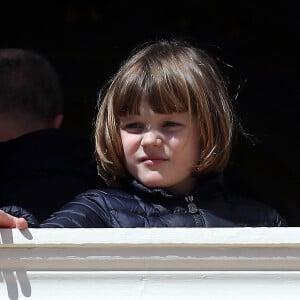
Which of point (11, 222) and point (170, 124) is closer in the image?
point (11, 222)

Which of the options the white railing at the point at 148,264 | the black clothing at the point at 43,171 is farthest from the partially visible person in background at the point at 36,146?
the white railing at the point at 148,264

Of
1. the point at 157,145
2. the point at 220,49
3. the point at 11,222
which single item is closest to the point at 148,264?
the point at 11,222

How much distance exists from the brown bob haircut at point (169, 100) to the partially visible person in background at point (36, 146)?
0.56ft

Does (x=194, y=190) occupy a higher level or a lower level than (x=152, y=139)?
lower

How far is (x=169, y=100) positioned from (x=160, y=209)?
0.20m

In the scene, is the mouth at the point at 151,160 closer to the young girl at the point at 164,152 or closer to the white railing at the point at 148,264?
the young girl at the point at 164,152

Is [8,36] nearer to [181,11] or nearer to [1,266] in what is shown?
[181,11]

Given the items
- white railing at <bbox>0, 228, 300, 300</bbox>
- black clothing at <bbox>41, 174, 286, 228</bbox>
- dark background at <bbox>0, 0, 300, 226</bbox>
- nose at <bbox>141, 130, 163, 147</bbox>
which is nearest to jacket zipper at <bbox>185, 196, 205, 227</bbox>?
black clothing at <bbox>41, 174, 286, 228</bbox>

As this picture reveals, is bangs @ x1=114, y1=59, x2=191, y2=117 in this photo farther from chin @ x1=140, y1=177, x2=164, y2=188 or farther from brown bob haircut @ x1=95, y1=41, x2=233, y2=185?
chin @ x1=140, y1=177, x2=164, y2=188

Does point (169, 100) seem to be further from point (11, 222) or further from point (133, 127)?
point (11, 222)

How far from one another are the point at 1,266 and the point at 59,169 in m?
0.55

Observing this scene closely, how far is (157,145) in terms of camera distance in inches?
69.6

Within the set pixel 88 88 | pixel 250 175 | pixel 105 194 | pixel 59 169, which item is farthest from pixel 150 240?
pixel 88 88

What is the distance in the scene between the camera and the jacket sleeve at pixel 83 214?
1654 millimetres
